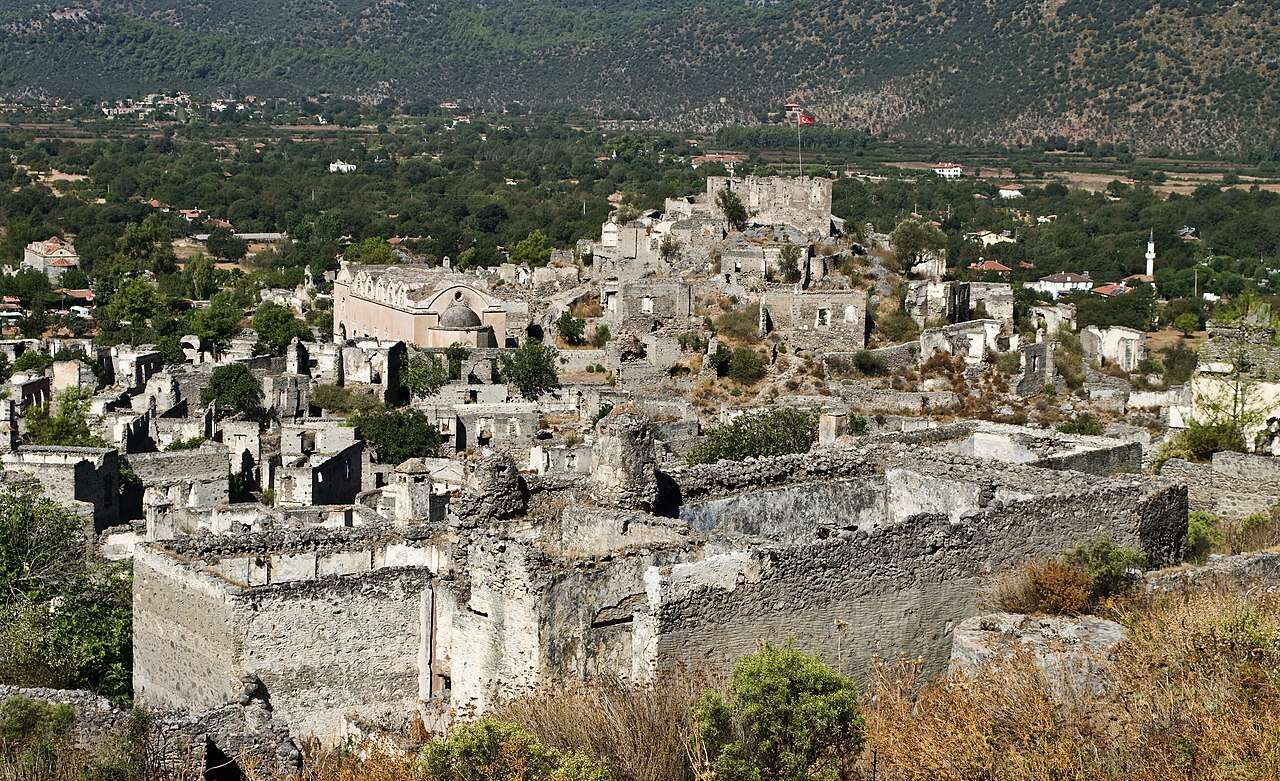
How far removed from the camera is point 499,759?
10.0 meters

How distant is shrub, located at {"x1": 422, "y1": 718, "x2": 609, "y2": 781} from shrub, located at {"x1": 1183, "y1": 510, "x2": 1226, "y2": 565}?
6.92 meters

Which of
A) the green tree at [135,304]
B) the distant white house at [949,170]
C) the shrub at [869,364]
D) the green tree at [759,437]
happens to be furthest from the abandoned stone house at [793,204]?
the distant white house at [949,170]

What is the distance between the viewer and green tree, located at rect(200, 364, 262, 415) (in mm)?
33188

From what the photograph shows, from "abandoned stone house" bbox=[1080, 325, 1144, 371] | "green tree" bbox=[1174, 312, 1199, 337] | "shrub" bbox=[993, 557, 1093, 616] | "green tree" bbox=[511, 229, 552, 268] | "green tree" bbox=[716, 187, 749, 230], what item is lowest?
"green tree" bbox=[1174, 312, 1199, 337]

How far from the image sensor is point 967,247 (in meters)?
71.0

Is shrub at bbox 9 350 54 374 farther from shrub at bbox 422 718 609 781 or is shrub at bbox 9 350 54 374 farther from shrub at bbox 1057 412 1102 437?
shrub at bbox 422 718 609 781

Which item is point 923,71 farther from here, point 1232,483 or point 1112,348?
point 1232,483

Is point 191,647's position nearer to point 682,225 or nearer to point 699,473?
point 699,473

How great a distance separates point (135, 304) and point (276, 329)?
10.8 meters

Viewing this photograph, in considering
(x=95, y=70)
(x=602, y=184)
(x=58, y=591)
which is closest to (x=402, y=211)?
(x=602, y=184)

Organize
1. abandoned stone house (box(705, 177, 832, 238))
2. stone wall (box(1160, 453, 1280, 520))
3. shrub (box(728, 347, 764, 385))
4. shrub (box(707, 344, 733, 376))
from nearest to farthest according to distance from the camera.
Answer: stone wall (box(1160, 453, 1280, 520)) → shrub (box(728, 347, 764, 385)) → shrub (box(707, 344, 733, 376)) → abandoned stone house (box(705, 177, 832, 238))

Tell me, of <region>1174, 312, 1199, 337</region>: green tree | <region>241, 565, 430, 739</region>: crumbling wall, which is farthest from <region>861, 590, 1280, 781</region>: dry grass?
<region>1174, 312, 1199, 337</region>: green tree

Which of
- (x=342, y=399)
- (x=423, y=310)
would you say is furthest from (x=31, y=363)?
(x=423, y=310)

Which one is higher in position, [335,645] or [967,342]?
[335,645]
